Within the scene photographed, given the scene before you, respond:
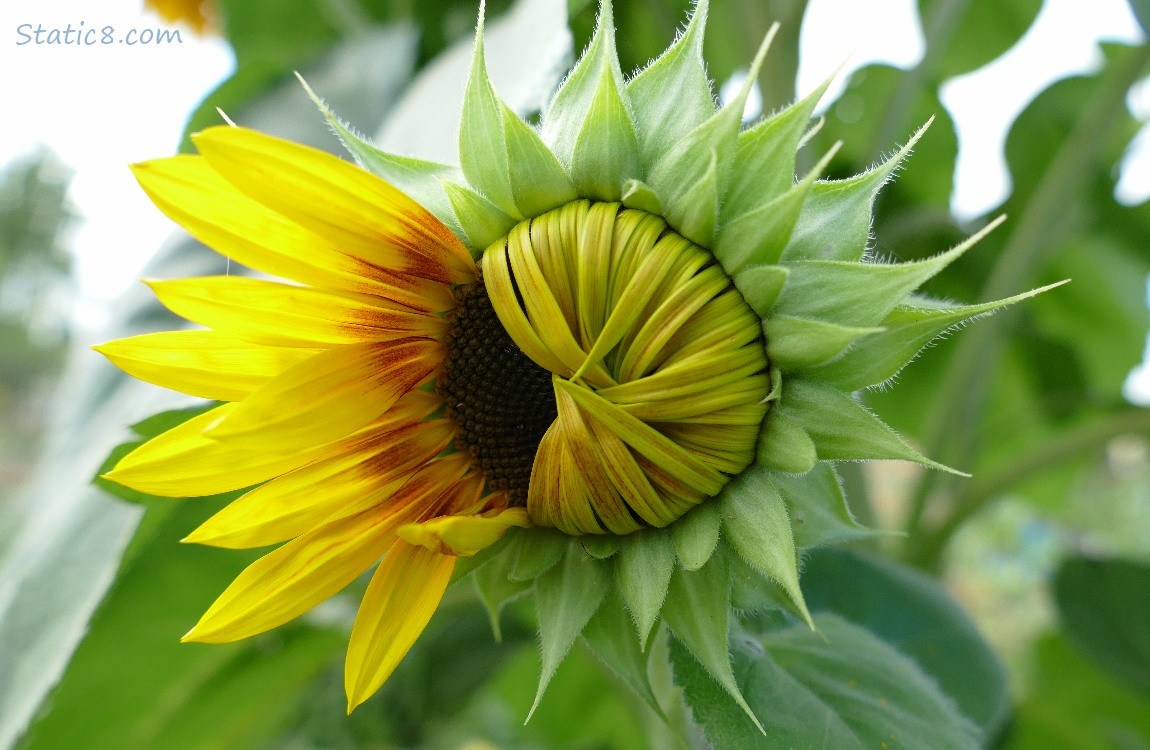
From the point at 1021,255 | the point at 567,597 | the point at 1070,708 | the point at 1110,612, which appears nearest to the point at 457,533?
the point at 567,597

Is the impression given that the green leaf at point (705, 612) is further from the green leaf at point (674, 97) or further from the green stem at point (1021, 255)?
the green stem at point (1021, 255)

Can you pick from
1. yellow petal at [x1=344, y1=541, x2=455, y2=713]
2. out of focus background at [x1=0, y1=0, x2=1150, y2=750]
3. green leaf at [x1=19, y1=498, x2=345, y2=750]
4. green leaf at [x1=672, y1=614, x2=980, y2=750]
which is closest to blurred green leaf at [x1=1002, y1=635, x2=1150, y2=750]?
out of focus background at [x1=0, y1=0, x2=1150, y2=750]

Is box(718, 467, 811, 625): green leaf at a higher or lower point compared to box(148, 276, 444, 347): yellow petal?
lower

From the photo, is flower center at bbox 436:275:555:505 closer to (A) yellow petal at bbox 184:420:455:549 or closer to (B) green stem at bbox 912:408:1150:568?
(A) yellow petal at bbox 184:420:455:549

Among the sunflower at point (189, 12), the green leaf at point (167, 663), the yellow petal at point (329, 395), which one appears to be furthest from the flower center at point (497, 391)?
the sunflower at point (189, 12)

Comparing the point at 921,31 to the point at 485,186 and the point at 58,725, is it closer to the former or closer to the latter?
the point at 485,186

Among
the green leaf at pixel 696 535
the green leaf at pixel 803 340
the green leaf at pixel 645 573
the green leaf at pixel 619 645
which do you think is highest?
the green leaf at pixel 803 340
